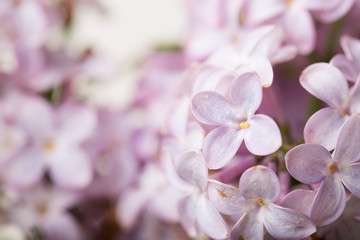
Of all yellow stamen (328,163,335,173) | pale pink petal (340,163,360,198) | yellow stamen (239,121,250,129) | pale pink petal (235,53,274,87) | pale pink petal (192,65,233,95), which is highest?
pale pink petal (235,53,274,87)

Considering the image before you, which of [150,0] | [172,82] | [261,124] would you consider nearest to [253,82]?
[261,124]

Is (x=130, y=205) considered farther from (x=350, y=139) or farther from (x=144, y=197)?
(x=350, y=139)

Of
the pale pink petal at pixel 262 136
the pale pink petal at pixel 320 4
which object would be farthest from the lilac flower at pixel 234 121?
the pale pink petal at pixel 320 4

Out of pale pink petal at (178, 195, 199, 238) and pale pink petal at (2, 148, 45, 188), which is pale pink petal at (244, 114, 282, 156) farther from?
pale pink petal at (2, 148, 45, 188)

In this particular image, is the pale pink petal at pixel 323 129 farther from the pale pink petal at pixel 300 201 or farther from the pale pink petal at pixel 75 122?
the pale pink petal at pixel 75 122

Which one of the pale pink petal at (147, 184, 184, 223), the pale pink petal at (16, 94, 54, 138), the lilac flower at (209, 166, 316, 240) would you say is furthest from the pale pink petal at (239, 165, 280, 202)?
the pale pink petal at (16, 94, 54, 138)

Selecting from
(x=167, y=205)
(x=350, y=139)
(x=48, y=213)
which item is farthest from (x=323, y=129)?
(x=48, y=213)
